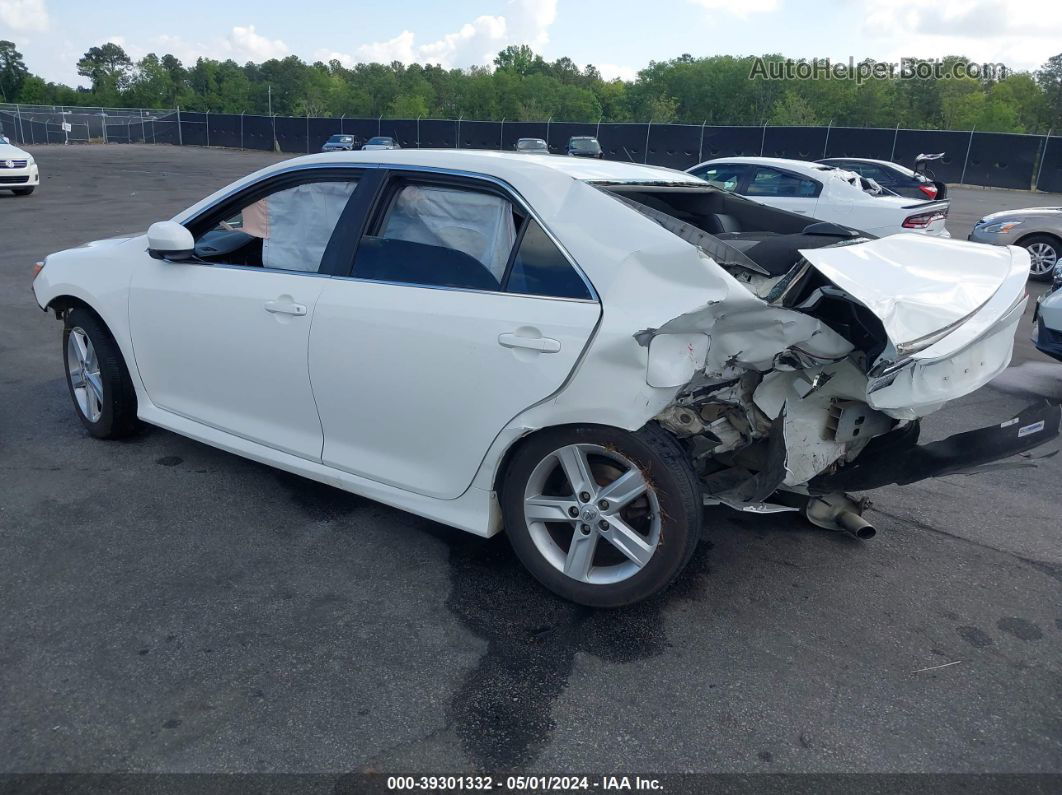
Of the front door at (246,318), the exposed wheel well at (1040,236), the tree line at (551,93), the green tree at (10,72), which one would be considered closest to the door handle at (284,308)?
the front door at (246,318)

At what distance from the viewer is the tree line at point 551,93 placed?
206 feet

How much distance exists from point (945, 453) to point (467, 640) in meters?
1.90

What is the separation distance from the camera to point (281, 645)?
9.94ft

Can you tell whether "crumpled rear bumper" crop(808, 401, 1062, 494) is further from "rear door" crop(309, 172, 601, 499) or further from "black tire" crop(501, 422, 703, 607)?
"rear door" crop(309, 172, 601, 499)

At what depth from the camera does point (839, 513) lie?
390cm

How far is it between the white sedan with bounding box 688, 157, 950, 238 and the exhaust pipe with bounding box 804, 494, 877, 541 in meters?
8.11

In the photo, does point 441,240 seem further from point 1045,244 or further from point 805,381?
point 1045,244

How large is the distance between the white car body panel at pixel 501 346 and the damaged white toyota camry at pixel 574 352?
0.01 meters

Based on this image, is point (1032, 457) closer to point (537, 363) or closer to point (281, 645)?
point (537, 363)

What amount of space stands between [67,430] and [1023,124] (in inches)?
2755

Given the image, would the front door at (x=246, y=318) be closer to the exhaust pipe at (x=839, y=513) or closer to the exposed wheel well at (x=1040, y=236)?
the exhaust pipe at (x=839, y=513)

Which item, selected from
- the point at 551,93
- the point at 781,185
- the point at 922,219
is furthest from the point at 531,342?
the point at 551,93

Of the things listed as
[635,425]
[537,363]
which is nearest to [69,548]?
[537,363]

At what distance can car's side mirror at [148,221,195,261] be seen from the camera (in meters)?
4.05
